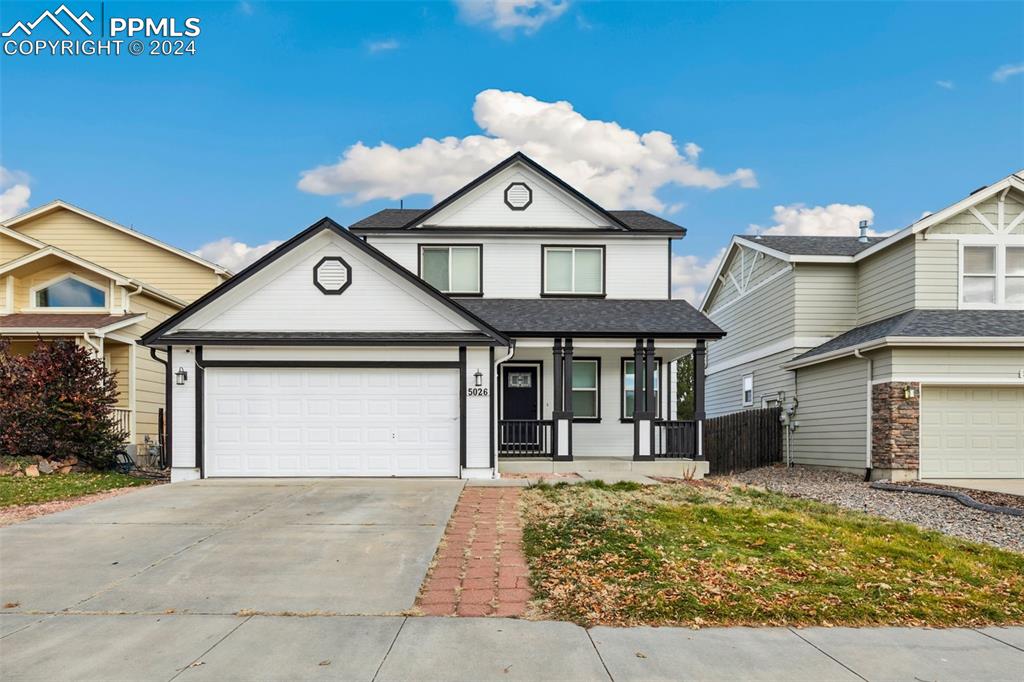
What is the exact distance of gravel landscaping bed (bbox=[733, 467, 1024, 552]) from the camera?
32.0 feet

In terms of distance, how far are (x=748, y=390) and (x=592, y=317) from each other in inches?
383

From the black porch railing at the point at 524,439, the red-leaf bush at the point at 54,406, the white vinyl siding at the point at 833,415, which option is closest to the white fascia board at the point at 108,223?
the red-leaf bush at the point at 54,406

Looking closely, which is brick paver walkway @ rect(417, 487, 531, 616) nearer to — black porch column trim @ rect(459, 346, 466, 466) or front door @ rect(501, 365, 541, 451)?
black porch column trim @ rect(459, 346, 466, 466)

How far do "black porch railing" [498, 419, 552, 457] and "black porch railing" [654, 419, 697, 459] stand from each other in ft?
8.51

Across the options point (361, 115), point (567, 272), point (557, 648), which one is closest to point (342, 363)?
point (567, 272)

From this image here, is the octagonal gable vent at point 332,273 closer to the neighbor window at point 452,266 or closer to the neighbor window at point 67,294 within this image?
the neighbor window at point 452,266

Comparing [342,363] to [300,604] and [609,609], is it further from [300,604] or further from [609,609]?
[609,609]

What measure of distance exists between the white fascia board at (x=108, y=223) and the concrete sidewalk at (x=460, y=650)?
18.6 m

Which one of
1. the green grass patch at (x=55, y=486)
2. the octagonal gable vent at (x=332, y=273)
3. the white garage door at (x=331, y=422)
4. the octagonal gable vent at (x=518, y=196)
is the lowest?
the green grass patch at (x=55, y=486)

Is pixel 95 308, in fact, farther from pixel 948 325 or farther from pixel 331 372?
pixel 948 325

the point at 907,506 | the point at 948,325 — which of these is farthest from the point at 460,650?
the point at 948,325

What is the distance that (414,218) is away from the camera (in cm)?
1911

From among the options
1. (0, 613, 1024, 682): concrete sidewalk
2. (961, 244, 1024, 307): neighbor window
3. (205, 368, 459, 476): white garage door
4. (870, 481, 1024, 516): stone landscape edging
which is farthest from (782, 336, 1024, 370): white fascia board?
(0, 613, 1024, 682): concrete sidewalk

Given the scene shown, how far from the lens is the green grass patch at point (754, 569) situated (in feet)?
19.5
